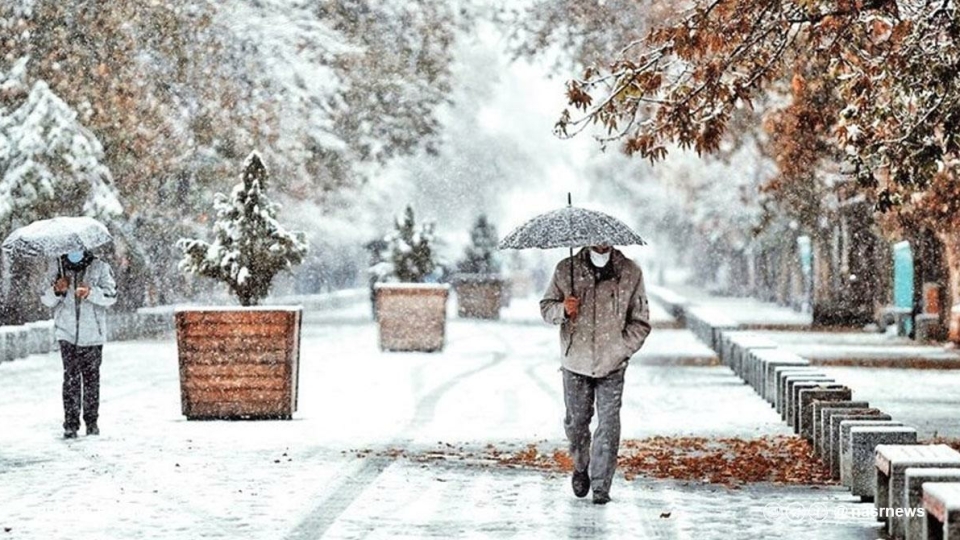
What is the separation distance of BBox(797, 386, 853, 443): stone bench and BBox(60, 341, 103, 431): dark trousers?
5669 millimetres

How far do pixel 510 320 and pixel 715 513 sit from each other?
37.9 meters

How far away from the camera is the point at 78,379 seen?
55.9 ft

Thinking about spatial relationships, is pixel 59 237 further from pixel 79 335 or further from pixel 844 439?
pixel 844 439

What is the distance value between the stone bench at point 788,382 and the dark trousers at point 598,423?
17.4 ft

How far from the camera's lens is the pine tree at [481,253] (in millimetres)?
54031

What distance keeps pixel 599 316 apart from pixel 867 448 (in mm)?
1801

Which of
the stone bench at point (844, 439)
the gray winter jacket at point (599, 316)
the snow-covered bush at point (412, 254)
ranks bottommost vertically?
the stone bench at point (844, 439)

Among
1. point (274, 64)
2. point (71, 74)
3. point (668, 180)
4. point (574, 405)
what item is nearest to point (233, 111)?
point (274, 64)

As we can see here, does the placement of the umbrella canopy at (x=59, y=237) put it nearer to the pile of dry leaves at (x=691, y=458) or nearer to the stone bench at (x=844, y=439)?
the pile of dry leaves at (x=691, y=458)

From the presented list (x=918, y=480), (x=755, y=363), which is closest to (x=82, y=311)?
(x=918, y=480)

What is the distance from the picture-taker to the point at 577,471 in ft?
42.3

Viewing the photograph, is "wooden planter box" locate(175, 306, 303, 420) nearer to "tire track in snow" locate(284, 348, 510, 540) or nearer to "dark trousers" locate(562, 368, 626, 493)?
"tire track in snow" locate(284, 348, 510, 540)

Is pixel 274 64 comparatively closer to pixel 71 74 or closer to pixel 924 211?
pixel 71 74

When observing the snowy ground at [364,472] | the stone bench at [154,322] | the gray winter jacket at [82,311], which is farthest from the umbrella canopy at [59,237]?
the stone bench at [154,322]
